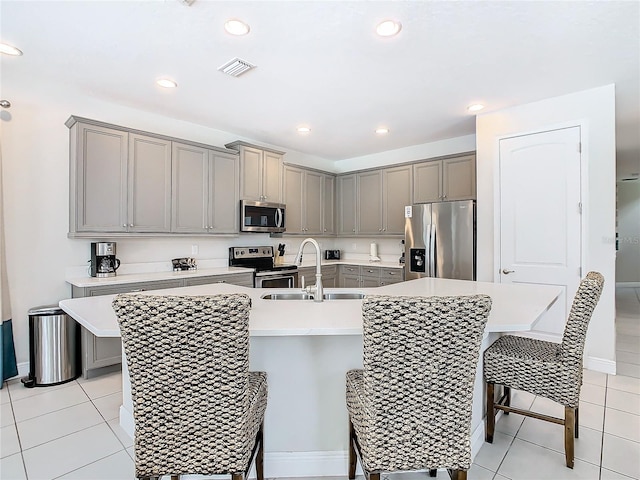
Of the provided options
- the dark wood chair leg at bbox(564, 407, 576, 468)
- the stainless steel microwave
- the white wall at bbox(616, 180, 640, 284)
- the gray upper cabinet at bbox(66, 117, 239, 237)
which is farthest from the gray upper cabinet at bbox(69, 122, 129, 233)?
the white wall at bbox(616, 180, 640, 284)

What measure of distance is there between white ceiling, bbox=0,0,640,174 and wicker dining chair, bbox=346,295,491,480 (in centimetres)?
185

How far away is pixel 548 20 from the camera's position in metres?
2.11

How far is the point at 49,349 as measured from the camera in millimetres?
2869

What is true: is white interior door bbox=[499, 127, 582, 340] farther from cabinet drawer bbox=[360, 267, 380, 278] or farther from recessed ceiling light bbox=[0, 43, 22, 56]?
recessed ceiling light bbox=[0, 43, 22, 56]

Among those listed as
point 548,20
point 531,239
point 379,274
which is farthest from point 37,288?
point 531,239

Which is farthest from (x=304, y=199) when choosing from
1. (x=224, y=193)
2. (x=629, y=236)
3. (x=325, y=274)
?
(x=629, y=236)

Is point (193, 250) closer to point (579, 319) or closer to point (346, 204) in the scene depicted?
point (346, 204)

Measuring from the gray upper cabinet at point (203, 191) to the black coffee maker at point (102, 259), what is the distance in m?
0.65

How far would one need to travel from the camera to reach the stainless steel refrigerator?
384 cm

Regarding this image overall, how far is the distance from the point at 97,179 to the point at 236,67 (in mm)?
1714

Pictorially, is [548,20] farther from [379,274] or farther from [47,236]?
[47,236]

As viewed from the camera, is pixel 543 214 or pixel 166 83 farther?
pixel 543 214

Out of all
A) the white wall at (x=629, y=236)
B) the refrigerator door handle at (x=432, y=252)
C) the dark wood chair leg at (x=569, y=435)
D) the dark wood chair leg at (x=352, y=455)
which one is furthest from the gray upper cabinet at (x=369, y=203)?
the white wall at (x=629, y=236)

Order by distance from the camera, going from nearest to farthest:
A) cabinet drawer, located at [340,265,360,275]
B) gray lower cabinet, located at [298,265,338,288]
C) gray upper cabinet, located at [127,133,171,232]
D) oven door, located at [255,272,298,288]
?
gray upper cabinet, located at [127,133,171,232], oven door, located at [255,272,298,288], gray lower cabinet, located at [298,265,338,288], cabinet drawer, located at [340,265,360,275]
